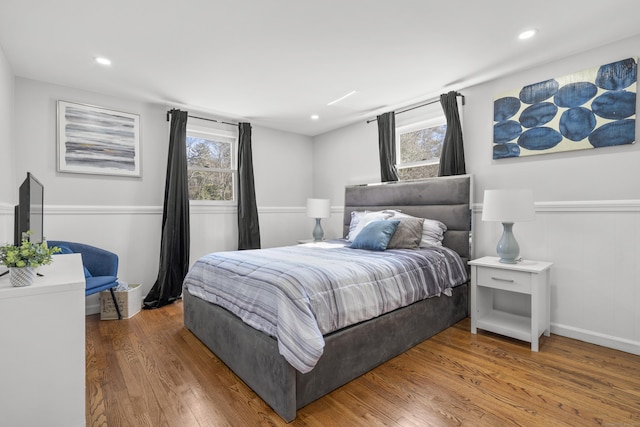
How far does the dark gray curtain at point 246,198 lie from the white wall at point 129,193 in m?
0.21

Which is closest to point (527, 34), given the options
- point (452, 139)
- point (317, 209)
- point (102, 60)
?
point (452, 139)

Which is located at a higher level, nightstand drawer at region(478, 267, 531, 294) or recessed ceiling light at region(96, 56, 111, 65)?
recessed ceiling light at region(96, 56, 111, 65)

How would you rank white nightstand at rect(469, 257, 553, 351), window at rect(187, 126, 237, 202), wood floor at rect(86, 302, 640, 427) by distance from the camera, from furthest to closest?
window at rect(187, 126, 237, 202)
white nightstand at rect(469, 257, 553, 351)
wood floor at rect(86, 302, 640, 427)

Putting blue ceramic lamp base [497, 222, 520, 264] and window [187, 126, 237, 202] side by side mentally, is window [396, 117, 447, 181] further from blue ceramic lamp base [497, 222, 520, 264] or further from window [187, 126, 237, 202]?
window [187, 126, 237, 202]

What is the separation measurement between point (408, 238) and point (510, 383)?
1.39 metres

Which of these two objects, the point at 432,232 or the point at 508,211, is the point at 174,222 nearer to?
the point at 432,232

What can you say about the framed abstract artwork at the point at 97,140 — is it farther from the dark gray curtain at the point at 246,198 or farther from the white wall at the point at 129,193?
the dark gray curtain at the point at 246,198

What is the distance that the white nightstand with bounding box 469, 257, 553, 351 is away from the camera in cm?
237

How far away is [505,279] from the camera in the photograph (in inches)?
99.0

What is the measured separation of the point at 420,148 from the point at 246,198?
242cm

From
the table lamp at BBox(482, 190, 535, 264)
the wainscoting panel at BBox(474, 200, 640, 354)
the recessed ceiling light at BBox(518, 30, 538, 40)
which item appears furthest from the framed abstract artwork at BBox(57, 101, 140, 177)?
the wainscoting panel at BBox(474, 200, 640, 354)

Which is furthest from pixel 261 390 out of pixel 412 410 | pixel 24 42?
pixel 24 42

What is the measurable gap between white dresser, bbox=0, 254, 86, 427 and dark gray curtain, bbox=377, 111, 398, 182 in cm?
329

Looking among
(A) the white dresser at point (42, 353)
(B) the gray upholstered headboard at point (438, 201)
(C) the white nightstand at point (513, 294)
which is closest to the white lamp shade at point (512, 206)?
(C) the white nightstand at point (513, 294)
